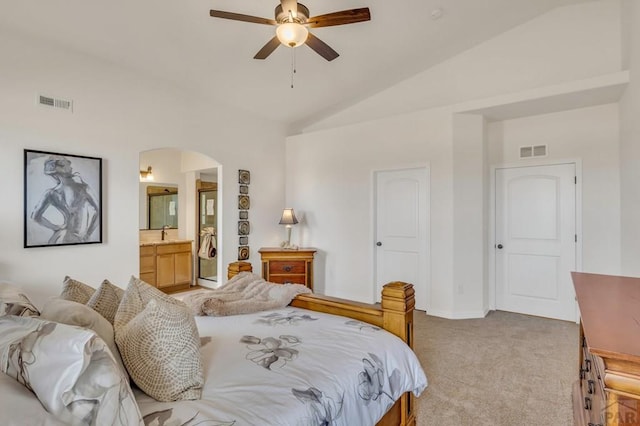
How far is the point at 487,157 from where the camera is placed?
4551mm

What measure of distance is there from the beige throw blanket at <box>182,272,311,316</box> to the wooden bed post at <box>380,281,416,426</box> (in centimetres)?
71

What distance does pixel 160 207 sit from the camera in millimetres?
6055

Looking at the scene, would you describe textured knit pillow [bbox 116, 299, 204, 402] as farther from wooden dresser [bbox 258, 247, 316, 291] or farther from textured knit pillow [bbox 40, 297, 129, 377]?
wooden dresser [bbox 258, 247, 316, 291]

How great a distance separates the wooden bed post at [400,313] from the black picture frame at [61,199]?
3.13m

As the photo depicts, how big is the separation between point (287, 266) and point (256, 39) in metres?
2.96

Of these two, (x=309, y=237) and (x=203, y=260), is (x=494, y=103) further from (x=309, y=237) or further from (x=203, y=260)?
(x=203, y=260)

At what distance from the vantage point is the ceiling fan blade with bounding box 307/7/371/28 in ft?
7.94

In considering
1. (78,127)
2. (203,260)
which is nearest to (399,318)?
(78,127)

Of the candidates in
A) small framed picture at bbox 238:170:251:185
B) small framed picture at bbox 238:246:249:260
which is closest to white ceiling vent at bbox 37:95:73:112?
small framed picture at bbox 238:170:251:185

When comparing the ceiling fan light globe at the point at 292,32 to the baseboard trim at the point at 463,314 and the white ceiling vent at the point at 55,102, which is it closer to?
the white ceiling vent at the point at 55,102

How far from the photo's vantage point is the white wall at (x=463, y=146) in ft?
12.5

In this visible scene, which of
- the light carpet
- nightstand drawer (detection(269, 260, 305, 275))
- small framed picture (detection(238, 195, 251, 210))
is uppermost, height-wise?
small framed picture (detection(238, 195, 251, 210))

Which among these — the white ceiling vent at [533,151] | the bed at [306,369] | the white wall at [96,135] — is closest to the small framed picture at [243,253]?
the white wall at [96,135]

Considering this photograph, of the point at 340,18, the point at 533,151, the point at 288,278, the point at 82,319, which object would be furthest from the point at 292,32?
the point at 533,151
